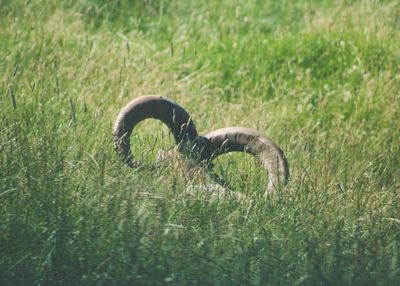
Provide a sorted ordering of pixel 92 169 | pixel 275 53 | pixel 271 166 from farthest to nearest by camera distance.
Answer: pixel 275 53 < pixel 271 166 < pixel 92 169

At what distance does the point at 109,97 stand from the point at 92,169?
2.23m

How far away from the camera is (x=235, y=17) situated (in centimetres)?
1083

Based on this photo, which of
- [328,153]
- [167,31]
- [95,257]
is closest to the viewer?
[95,257]

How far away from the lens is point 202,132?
7875 millimetres

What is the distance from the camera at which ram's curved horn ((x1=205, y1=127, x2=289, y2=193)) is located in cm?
670

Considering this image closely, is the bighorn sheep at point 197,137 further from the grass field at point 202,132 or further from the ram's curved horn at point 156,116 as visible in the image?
A: the grass field at point 202,132

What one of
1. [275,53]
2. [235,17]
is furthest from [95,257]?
[235,17]

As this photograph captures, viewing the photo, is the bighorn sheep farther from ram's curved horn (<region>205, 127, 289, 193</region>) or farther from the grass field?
the grass field

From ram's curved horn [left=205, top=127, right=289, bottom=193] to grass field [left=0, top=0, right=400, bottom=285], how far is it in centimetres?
13

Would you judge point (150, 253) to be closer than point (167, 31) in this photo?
Yes

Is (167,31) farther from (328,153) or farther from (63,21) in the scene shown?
(328,153)

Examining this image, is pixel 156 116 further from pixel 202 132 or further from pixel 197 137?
pixel 202 132

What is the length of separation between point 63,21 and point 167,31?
3.90 feet

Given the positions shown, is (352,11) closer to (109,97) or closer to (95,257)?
(109,97)
